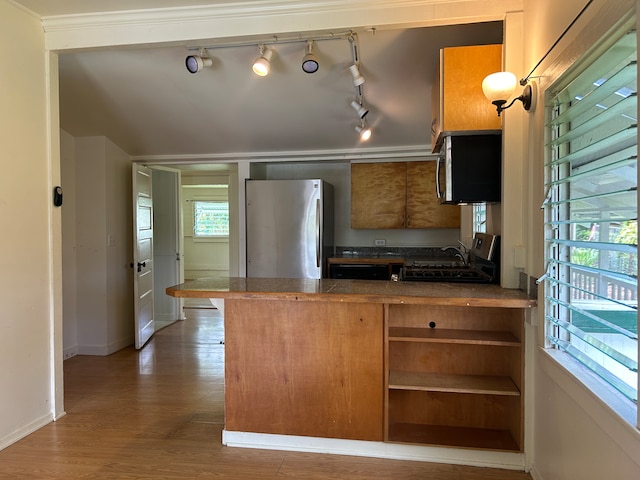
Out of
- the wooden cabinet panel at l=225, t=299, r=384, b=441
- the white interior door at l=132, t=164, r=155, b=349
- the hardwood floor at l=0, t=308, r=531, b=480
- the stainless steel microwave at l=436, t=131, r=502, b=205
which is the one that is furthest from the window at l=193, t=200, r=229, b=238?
the stainless steel microwave at l=436, t=131, r=502, b=205

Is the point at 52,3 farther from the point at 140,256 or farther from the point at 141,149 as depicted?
the point at 140,256

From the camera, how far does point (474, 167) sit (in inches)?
93.2

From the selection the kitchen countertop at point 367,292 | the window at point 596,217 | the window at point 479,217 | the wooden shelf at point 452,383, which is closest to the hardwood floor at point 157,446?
the wooden shelf at point 452,383

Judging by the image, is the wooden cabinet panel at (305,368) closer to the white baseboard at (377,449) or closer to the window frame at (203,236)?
the white baseboard at (377,449)

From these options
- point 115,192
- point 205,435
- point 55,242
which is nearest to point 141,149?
point 115,192

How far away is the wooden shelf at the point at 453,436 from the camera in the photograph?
83.3 inches

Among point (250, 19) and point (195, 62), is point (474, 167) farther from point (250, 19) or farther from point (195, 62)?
point (195, 62)

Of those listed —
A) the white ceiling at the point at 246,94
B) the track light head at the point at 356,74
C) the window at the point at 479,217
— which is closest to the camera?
the track light head at the point at 356,74

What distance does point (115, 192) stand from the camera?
→ 167 inches

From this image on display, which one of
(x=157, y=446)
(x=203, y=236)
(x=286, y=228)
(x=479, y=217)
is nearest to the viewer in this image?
(x=157, y=446)

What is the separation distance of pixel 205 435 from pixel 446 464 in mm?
1343

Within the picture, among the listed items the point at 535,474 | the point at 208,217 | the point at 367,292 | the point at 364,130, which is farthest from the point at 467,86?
the point at 208,217

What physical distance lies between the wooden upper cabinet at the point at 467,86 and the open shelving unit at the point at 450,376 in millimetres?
1007

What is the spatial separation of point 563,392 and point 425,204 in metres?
2.91
